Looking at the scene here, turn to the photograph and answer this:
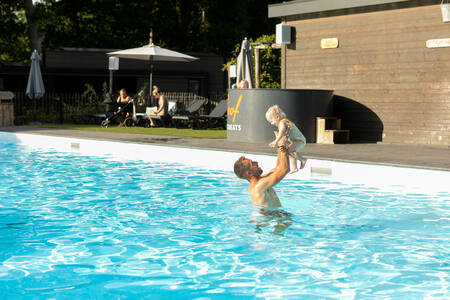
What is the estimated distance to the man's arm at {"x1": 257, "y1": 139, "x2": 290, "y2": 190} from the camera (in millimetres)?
7227

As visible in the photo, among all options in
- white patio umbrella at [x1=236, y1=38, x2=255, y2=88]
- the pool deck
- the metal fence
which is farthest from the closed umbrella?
white patio umbrella at [x1=236, y1=38, x2=255, y2=88]

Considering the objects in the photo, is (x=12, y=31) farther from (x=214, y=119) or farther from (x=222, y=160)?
(x=222, y=160)

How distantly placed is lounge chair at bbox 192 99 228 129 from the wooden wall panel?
11.7ft

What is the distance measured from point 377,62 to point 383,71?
287 millimetres

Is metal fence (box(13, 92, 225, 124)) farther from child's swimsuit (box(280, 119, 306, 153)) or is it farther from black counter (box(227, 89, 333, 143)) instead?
child's swimsuit (box(280, 119, 306, 153))

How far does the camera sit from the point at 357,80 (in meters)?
15.8

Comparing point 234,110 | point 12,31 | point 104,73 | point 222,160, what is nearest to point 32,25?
point 12,31

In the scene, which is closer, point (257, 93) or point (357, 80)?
point (257, 93)

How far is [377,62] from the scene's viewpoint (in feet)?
50.2

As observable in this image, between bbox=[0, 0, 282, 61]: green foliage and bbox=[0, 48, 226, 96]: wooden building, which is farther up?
bbox=[0, 0, 282, 61]: green foliage

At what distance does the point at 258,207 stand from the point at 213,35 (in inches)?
1547

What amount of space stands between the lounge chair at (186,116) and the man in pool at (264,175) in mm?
12884

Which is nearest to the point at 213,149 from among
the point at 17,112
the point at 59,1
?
the point at 17,112

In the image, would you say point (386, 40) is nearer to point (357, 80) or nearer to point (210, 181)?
point (357, 80)
